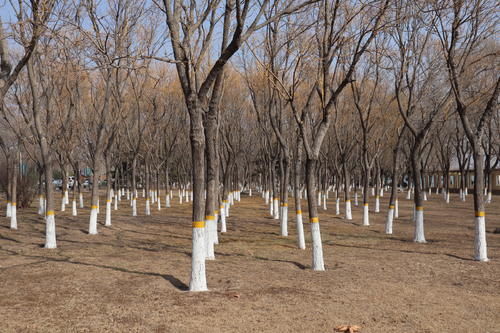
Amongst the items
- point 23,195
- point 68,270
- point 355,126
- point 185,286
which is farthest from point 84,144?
point 185,286

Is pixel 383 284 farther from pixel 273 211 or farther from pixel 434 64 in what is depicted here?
pixel 273 211

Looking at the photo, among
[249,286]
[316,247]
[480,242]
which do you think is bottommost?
[249,286]

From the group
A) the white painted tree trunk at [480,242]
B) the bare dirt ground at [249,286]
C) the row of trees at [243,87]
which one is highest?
the row of trees at [243,87]

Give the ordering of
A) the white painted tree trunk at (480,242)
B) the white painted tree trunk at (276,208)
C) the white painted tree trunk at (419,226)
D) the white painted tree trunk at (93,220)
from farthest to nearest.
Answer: the white painted tree trunk at (276,208), the white painted tree trunk at (93,220), the white painted tree trunk at (419,226), the white painted tree trunk at (480,242)

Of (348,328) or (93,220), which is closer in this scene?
(348,328)

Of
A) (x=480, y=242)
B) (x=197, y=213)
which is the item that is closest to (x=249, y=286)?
(x=197, y=213)

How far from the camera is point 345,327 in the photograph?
5.63m

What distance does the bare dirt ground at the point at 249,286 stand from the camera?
5895mm

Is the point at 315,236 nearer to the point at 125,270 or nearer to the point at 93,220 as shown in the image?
the point at 125,270

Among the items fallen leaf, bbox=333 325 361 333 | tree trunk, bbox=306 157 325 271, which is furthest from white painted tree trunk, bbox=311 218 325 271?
fallen leaf, bbox=333 325 361 333

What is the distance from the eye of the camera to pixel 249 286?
7926mm

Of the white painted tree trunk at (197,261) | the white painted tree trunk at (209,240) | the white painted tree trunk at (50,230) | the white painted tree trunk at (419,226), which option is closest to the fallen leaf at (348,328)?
the white painted tree trunk at (197,261)

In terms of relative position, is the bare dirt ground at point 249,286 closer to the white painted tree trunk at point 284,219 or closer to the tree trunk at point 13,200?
the white painted tree trunk at point 284,219

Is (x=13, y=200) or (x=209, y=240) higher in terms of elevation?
(x=13, y=200)
